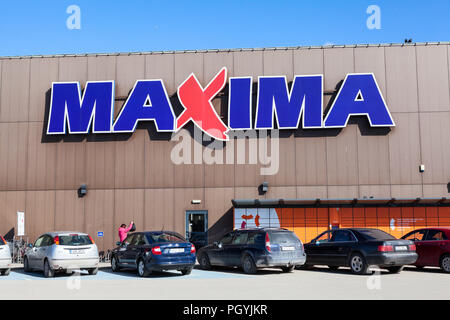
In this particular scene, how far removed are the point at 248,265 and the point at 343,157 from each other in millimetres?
9591

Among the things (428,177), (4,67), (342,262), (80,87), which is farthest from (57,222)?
(428,177)

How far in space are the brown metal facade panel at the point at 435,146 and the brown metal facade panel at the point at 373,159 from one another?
1.69m

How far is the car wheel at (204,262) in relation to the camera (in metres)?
18.4

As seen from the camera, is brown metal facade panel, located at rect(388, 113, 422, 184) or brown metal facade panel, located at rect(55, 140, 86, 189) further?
brown metal facade panel, located at rect(55, 140, 86, 189)

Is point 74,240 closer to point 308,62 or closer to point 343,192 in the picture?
point 343,192

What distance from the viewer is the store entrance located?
24438 mm

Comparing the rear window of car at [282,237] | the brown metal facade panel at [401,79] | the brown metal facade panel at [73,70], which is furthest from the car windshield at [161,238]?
the brown metal facade panel at [401,79]

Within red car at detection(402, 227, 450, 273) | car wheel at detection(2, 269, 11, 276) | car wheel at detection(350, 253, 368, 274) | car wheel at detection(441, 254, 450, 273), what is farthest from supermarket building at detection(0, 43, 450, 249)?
car wheel at detection(2, 269, 11, 276)

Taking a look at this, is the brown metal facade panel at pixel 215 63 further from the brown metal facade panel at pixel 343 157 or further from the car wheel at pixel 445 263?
the car wheel at pixel 445 263

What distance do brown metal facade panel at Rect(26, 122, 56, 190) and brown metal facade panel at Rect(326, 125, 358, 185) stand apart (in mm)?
12891

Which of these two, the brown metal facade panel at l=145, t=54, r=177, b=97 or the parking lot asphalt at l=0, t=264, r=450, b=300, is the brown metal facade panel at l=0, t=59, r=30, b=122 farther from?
the parking lot asphalt at l=0, t=264, r=450, b=300

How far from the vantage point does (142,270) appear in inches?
632

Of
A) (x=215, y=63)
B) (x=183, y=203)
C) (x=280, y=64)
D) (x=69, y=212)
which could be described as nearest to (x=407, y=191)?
(x=280, y=64)
